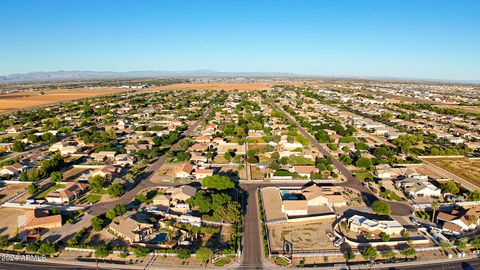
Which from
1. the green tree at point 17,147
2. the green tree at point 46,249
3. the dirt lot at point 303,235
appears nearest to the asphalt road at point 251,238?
the dirt lot at point 303,235

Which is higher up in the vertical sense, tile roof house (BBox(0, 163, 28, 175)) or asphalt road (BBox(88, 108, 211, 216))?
tile roof house (BBox(0, 163, 28, 175))

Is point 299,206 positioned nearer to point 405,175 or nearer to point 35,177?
point 405,175

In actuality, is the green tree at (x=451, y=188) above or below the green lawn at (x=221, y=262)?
above

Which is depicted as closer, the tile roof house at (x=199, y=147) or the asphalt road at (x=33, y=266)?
the asphalt road at (x=33, y=266)

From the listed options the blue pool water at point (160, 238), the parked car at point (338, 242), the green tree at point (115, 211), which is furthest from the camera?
the green tree at point (115, 211)

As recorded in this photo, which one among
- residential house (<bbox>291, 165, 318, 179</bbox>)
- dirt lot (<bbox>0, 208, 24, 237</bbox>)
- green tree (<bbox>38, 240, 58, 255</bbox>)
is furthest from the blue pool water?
Answer: residential house (<bbox>291, 165, 318, 179</bbox>)

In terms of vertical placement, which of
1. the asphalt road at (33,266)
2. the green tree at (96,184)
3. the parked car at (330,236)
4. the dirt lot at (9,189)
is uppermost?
the green tree at (96,184)

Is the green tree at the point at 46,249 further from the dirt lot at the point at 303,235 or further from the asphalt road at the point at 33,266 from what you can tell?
the dirt lot at the point at 303,235

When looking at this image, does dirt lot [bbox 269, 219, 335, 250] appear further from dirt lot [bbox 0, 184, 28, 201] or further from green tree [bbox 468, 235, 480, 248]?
dirt lot [bbox 0, 184, 28, 201]
